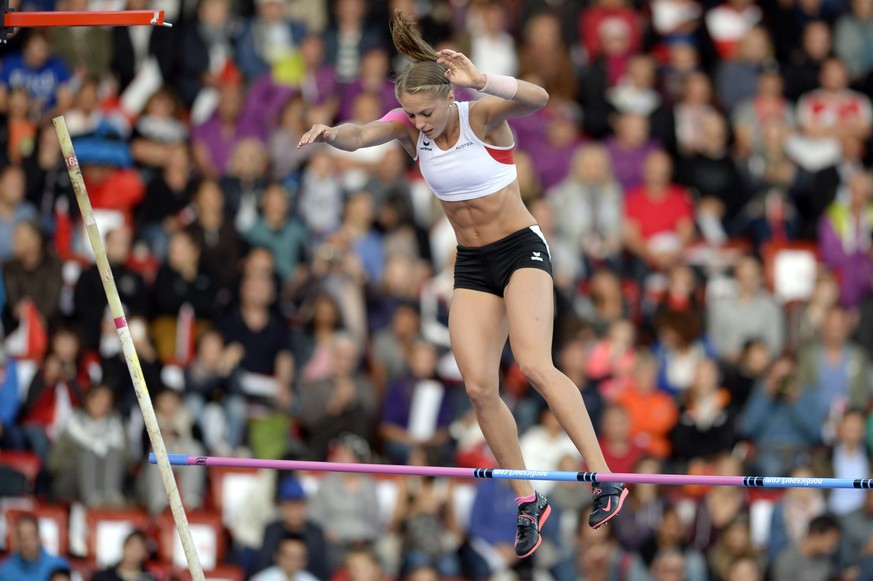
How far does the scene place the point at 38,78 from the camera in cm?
1656

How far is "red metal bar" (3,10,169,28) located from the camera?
8.73 m

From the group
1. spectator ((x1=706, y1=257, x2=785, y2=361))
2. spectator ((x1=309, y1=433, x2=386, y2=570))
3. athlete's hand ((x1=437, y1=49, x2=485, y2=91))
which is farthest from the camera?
spectator ((x1=706, y1=257, x2=785, y2=361))

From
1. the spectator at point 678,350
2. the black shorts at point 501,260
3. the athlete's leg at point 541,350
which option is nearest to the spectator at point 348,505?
the spectator at point 678,350

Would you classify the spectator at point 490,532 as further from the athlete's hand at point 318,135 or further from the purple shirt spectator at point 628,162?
the athlete's hand at point 318,135

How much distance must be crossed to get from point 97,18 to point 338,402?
6.01 m

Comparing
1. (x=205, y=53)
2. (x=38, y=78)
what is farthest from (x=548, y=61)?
(x=38, y=78)

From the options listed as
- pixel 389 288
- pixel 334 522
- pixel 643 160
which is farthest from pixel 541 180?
pixel 334 522

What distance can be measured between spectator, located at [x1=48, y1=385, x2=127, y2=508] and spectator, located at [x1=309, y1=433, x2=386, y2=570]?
170 cm

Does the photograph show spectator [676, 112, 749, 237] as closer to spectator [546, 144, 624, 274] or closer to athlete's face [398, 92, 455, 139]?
spectator [546, 144, 624, 274]

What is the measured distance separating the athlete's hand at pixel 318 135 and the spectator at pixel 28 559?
535cm

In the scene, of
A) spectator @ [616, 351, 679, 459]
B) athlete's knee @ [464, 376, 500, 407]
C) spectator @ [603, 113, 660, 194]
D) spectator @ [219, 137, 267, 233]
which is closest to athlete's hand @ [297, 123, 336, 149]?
athlete's knee @ [464, 376, 500, 407]

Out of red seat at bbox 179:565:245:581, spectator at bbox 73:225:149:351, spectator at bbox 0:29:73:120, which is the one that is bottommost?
red seat at bbox 179:565:245:581

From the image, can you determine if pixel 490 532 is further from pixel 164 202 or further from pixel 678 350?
pixel 164 202

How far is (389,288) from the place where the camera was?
595 inches
